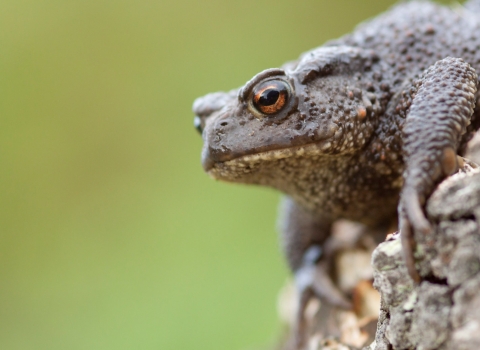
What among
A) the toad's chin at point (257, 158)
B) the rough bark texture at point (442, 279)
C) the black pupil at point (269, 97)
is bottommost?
the rough bark texture at point (442, 279)

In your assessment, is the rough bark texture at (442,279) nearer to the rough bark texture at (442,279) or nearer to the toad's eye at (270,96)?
the rough bark texture at (442,279)

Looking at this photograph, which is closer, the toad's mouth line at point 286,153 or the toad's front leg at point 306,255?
the toad's mouth line at point 286,153

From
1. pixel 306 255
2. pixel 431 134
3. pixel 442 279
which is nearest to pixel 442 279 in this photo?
pixel 442 279

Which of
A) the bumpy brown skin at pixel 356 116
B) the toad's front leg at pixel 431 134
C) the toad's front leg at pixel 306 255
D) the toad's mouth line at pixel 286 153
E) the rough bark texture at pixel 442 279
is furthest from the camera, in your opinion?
the toad's front leg at pixel 306 255

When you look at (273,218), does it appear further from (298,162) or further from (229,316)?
(298,162)

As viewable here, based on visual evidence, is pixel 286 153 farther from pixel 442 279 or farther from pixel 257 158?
pixel 442 279

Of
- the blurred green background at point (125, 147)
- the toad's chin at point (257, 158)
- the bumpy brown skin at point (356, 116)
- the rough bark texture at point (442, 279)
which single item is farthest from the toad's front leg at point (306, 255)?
the blurred green background at point (125, 147)
